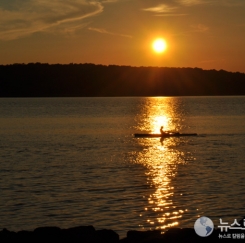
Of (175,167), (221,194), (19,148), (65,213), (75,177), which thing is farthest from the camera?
(19,148)

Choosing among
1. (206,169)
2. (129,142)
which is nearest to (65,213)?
(206,169)

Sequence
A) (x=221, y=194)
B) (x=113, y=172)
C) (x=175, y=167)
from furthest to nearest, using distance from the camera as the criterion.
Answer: (x=175, y=167) < (x=113, y=172) < (x=221, y=194)

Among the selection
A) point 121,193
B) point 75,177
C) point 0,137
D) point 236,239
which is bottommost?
point 236,239

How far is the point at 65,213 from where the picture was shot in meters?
20.4

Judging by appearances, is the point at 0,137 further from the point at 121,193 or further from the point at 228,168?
the point at 121,193

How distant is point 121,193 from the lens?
23797mm

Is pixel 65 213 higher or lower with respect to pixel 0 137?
lower

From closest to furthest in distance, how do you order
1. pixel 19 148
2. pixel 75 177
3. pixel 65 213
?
pixel 65 213 → pixel 75 177 → pixel 19 148

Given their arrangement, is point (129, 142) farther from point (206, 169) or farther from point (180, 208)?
point (180, 208)

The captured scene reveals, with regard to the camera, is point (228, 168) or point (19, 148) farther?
point (19, 148)

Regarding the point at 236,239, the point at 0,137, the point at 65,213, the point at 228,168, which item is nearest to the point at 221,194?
the point at 65,213

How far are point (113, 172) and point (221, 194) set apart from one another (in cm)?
901

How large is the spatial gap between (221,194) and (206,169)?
8.42m

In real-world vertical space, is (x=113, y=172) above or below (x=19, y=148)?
below
